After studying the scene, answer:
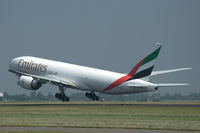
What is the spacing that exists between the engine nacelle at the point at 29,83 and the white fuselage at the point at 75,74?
240cm

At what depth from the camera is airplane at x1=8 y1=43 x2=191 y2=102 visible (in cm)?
5806

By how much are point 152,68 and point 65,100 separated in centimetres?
1724

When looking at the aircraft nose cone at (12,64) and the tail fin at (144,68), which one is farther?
the aircraft nose cone at (12,64)

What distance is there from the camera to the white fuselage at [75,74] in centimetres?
5972

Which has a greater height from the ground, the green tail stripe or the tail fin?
the green tail stripe

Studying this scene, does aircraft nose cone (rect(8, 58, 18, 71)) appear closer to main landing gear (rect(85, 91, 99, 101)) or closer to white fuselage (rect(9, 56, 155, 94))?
white fuselage (rect(9, 56, 155, 94))

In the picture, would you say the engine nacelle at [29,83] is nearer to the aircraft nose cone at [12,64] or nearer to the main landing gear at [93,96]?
the aircraft nose cone at [12,64]

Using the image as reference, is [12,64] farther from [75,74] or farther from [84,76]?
[84,76]

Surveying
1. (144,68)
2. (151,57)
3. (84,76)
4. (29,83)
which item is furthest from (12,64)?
(151,57)

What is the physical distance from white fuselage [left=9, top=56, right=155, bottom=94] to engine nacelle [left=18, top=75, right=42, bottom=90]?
2401mm

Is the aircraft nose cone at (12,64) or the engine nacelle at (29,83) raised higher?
the aircraft nose cone at (12,64)

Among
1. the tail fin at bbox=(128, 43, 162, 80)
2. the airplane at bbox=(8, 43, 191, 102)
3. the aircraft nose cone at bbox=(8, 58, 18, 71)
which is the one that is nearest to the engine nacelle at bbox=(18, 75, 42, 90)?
the airplane at bbox=(8, 43, 191, 102)

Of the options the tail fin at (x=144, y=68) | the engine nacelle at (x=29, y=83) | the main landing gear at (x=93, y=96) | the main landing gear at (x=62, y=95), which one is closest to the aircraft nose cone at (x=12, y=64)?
the engine nacelle at (x=29, y=83)

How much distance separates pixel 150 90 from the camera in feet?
188
